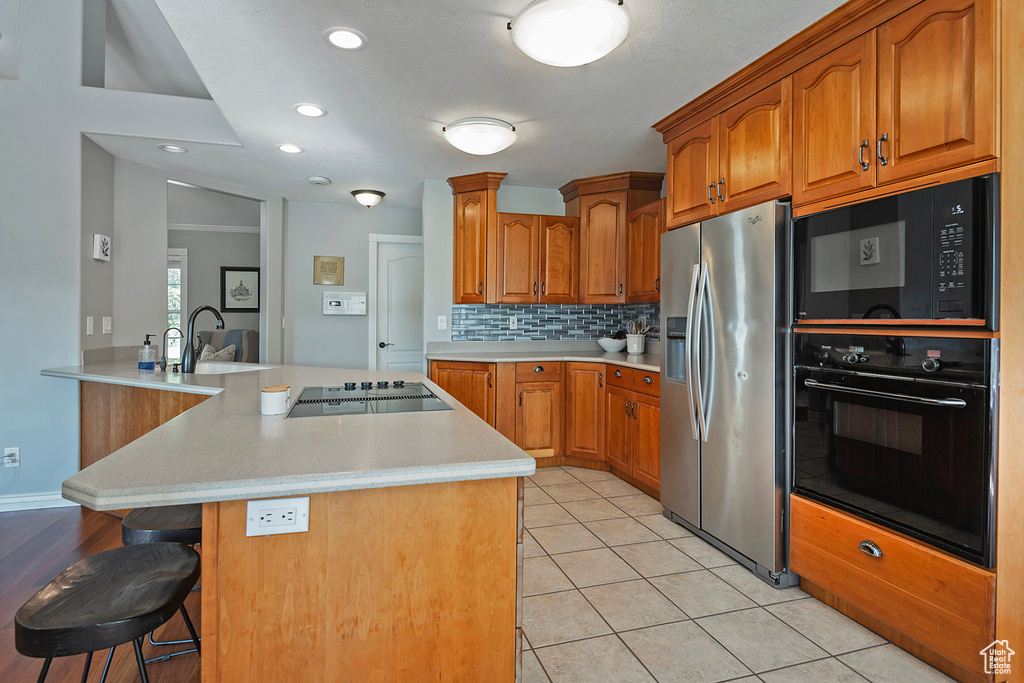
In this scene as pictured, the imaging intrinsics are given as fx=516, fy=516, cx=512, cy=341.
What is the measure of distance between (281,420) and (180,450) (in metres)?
0.38

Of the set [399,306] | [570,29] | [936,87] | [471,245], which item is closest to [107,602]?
[570,29]

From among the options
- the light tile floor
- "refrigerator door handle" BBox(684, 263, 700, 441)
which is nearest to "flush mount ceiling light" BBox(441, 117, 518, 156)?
"refrigerator door handle" BBox(684, 263, 700, 441)

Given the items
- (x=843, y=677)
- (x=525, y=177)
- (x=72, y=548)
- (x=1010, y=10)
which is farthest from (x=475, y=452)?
(x=525, y=177)

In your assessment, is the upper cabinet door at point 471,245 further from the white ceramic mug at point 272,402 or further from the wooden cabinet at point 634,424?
the white ceramic mug at point 272,402

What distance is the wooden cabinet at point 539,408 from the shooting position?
4020 mm

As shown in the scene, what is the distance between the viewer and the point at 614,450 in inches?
148

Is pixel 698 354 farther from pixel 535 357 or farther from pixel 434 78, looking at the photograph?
pixel 434 78

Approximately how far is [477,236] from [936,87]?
10.3 feet

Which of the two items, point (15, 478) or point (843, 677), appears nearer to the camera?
point (843, 677)

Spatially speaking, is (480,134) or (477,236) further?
(477,236)

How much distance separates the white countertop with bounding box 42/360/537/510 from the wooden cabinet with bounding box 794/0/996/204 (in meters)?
1.64

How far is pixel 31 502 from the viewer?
316 centimetres

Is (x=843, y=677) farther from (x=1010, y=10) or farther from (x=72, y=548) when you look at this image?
(x=72, y=548)

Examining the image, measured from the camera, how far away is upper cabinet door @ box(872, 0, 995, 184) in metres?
1.52
